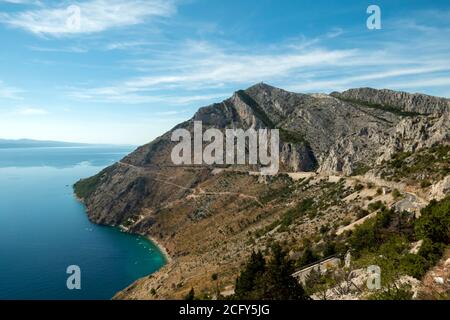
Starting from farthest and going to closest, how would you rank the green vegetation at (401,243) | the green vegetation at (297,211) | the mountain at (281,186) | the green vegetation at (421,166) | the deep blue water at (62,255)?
the deep blue water at (62,255) → the green vegetation at (297,211) → the mountain at (281,186) → the green vegetation at (421,166) → the green vegetation at (401,243)

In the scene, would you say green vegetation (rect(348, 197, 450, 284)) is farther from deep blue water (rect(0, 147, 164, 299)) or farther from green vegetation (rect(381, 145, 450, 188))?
deep blue water (rect(0, 147, 164, 299))

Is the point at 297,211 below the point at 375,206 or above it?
below

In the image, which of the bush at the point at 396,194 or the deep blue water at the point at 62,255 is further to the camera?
the deep blue water at the point at 62,255

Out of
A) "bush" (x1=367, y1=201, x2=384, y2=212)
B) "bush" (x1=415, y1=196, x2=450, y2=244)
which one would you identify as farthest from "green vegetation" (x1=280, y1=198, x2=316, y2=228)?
"bush" (x1=415, y1=196, x2=450, y2=244)

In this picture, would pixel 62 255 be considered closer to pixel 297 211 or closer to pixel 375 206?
pixel 297 211

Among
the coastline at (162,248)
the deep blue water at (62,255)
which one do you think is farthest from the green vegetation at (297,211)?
the deep blue water at (62,255)

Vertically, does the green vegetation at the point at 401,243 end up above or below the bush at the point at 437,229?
below

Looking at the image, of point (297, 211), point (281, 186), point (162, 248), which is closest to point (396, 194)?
point (297, 211)

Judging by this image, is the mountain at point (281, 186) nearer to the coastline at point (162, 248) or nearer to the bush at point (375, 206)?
the bush at point (375, 206)

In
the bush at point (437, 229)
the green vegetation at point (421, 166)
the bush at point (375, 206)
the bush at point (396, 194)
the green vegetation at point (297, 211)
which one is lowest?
the green vegetation at point (297, 211)
